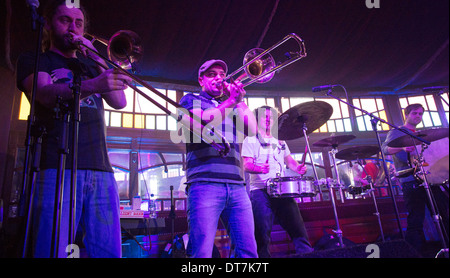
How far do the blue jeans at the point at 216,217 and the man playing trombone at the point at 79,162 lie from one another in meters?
0.51

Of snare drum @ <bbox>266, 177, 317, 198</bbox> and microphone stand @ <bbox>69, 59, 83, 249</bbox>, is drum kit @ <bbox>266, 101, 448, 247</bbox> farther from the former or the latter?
microphone stand @ <bbox>69, 59, 83, 249</bbox>

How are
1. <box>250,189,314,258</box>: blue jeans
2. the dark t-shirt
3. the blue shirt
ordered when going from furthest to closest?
the blue shirt < <box>250,189,314,258</box>: blue jeans < the dark t-shirt

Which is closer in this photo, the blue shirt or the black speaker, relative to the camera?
the black speaker

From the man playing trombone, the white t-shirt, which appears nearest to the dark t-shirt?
the man playing trombone

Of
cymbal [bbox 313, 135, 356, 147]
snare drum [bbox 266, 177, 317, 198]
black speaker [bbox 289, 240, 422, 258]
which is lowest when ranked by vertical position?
black speaker [bbox 289, 240, 422, 258]

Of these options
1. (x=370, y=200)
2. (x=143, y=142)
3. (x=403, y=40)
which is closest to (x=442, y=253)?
(x=370, y=200)

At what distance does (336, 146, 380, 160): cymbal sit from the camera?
16.9 feet

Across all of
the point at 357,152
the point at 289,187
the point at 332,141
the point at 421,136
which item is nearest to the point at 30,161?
the point at 289,187

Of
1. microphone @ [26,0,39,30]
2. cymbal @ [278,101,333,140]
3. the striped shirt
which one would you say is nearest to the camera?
microphone @ [26,0,39,30]

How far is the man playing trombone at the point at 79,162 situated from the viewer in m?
1.57

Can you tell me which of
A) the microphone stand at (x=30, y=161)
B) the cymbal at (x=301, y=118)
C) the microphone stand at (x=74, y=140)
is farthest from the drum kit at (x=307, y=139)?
the microphone stand at (x=30, y=161)

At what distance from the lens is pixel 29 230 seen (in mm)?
1514

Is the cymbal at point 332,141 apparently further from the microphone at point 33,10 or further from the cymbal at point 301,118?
the microphone at point 33,10
